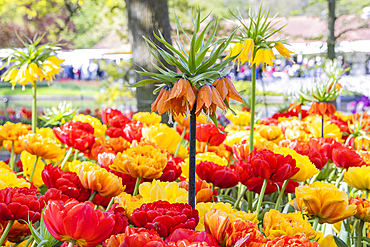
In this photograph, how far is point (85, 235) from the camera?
0.62m

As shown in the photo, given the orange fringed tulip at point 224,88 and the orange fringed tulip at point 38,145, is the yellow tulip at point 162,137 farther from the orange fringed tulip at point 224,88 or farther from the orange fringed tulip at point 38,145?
the orange fringed tulip at point 224,88

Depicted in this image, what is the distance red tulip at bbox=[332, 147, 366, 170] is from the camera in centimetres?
135

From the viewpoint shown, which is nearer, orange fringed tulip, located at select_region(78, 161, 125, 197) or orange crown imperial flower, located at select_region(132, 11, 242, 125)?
orange crown imperial flower, located at select_region(132, 11, 242, 125)

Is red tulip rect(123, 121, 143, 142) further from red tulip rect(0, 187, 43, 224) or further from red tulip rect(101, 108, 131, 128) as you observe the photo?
red tulip rect(0, 187, 43, 224)

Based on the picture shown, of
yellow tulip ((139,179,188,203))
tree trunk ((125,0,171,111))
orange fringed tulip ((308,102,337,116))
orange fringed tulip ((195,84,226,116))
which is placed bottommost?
yellow tulip ((139,179,188,203))

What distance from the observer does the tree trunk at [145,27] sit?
3422 millimetres

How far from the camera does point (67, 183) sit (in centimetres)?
101

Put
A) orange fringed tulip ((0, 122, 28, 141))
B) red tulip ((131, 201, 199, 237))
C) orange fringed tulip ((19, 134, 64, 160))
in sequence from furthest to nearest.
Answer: orange fringed tulip ((0, 122, 28, 141)) → orange fringed tulip ((19, 134, 64, 160)) → red tulip ((131, 201, 199, 237))

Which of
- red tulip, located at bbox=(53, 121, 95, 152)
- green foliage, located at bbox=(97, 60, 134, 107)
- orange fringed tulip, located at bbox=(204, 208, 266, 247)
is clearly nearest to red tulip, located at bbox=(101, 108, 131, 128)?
red tulip, located at bbox=(53, 121, 95, 152)

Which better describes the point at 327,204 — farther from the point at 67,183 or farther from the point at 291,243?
the point at 67,183

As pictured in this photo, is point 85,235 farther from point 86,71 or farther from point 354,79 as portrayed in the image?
point 86,71

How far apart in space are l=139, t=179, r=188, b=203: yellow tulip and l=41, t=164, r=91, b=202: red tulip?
23 centimetres

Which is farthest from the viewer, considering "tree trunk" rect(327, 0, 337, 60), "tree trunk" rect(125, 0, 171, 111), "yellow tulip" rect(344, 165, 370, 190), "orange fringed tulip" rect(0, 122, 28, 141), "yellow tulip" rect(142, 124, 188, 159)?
"tree trunk" rect(327, 0, 337, 60)

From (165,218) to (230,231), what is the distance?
12 cm
